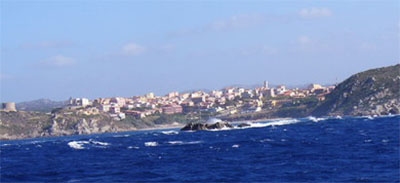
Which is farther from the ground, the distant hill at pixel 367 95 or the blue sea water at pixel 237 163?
the distant hill at pixel 367 95

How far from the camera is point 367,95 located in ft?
555

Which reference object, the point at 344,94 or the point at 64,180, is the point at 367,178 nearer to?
the point at 64,180

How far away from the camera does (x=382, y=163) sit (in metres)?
46.9

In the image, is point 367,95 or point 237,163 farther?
point 367,95

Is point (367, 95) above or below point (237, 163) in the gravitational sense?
above

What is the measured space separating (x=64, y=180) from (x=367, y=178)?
18462mm

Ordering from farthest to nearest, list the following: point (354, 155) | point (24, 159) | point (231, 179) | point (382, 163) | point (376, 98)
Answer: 1. point (376, 98)
2. point (24, 159)
3. point (354, 155)
4. point (382, 163)
5. point (231, 179)

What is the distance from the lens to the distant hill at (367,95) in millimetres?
159625

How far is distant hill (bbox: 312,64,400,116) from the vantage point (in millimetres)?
159625

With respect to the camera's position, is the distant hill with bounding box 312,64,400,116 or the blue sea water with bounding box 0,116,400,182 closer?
the blue sea water with bounding box 0,116,400,182

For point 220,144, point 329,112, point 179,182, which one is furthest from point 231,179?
point 329,112

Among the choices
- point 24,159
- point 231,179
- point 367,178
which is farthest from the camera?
point 24,159

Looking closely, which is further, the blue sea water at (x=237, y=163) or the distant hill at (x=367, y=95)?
the distant hill at (x=367, y=95)

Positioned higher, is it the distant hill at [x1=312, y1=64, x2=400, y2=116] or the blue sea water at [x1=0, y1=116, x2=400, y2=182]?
the distant hill at [x1=312, y1=64, x2=400, y2=116]
